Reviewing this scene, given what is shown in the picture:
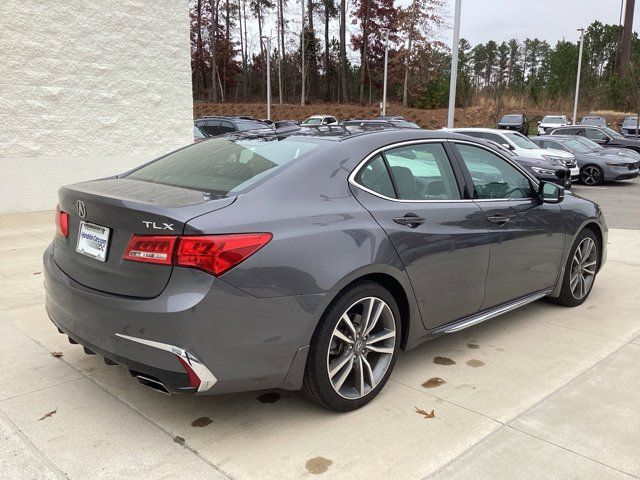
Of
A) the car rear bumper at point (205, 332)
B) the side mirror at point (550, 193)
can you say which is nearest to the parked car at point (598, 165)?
the side mirror at point (550, 193)

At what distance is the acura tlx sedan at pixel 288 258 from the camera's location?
261 centimetres

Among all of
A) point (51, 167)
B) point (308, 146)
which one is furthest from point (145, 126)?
point (308, 146)

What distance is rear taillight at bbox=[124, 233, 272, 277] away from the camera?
8.47 ft

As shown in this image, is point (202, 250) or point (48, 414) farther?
point (48, 414)

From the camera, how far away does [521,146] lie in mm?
14594

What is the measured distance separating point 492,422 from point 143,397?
193cm

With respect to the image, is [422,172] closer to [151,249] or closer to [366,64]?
[151,249]

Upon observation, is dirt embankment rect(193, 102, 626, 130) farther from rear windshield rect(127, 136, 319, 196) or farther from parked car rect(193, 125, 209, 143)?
rear windshield rect(127, 136, 319, 196)

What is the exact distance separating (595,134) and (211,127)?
13220mm

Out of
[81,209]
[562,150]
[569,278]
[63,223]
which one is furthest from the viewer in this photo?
[562,150]

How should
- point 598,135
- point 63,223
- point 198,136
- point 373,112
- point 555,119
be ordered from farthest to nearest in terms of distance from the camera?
point 373,112 → point 555,119 → point 598,135 → point 198,136 → point 63,223

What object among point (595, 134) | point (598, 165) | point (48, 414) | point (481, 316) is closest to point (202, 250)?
point (48, 414)

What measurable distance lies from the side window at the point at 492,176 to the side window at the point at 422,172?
21 centimetres

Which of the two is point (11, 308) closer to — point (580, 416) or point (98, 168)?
point (580, 416)
